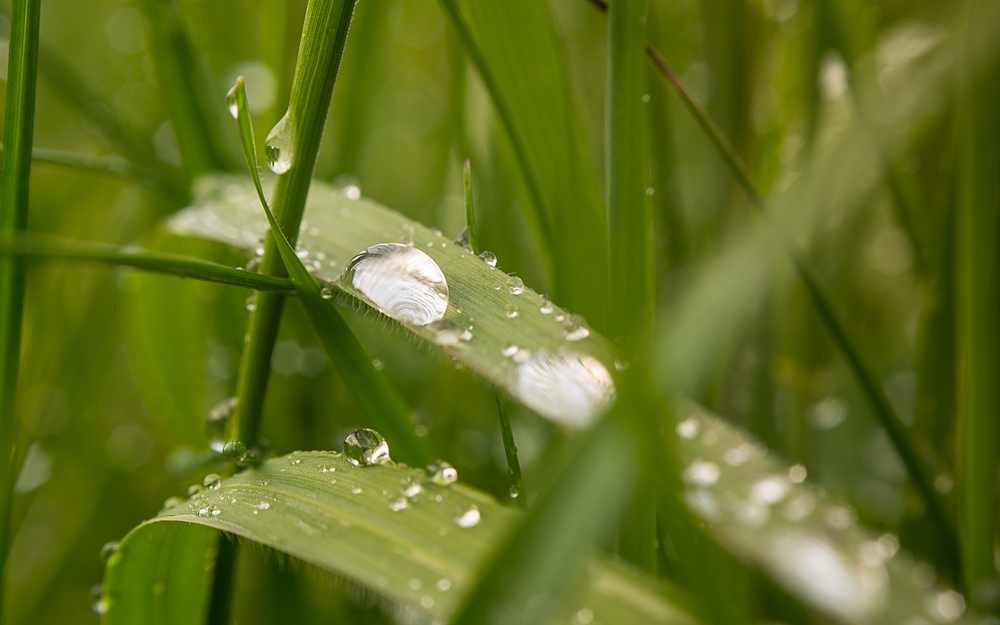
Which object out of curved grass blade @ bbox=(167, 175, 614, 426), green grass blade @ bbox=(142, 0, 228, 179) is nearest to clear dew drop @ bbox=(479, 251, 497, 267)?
curved grass blade @ bbox=(167, 175, 614, 426)

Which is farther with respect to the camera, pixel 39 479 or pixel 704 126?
pixel 39 479

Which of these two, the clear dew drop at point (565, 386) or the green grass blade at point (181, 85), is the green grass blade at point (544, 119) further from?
the green grass blade at point (181, 85)

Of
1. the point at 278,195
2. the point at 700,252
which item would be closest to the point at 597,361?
the point at 278,195

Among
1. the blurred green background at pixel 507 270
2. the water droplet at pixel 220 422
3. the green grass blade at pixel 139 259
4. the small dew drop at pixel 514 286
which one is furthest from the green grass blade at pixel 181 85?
the small dew drop at pixel 514 286

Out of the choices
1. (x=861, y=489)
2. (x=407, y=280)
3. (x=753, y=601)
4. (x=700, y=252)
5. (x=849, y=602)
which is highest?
(x=407, y=280)

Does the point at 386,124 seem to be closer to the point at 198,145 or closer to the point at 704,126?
the point at 198,145

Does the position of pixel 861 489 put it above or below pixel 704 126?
below
